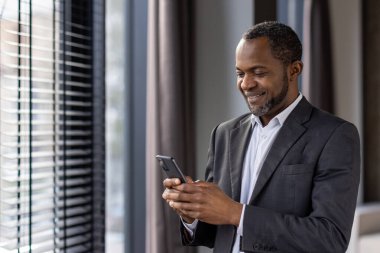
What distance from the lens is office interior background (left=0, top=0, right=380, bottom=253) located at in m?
1.77

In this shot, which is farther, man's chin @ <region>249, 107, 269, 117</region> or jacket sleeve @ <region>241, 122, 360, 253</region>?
man's chin @ <region>249, 107, 269, 117</region>

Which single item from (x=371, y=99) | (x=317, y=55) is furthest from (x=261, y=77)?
(x=371, y=99)

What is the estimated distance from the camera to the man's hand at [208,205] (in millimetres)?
1191

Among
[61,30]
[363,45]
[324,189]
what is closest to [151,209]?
[61,30]

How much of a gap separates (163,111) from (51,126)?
484mm

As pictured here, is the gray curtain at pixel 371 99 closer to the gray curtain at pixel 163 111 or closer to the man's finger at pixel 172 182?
the gray curtain at pixel 163 111

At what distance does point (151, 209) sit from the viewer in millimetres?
2074

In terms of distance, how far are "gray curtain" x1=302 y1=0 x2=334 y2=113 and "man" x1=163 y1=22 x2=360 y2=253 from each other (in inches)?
83.6

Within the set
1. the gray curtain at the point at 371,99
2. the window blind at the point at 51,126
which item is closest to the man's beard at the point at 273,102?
the window blind at the point at 51,126

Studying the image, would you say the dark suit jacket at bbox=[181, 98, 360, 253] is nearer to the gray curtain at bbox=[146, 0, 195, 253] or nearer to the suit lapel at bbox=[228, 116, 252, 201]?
the suit lapel at bbox=[228, 116, 252, 201]

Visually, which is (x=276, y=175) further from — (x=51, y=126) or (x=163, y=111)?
(x=51, y=126)

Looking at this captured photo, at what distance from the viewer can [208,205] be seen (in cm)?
119

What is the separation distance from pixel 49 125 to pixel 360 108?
296 centimetres

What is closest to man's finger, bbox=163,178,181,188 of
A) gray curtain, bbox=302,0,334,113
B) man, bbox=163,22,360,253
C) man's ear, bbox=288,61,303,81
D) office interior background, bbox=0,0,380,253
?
man, bbox=163,22,360,253
